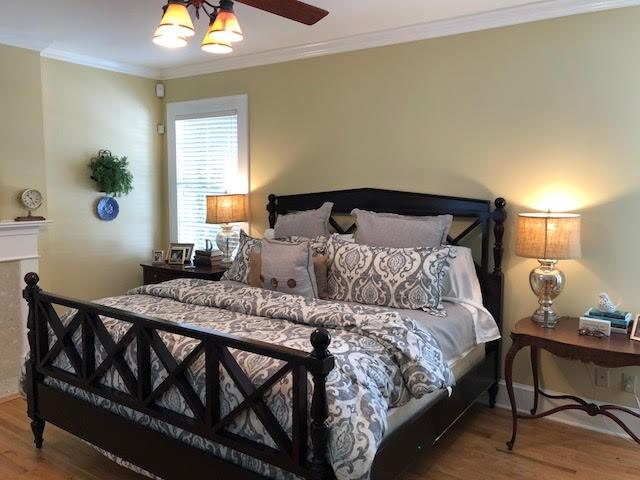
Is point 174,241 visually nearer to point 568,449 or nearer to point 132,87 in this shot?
point 132,87

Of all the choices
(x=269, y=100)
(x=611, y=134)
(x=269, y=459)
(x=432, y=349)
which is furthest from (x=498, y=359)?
(x=269, y=100)

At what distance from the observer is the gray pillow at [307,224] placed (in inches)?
153

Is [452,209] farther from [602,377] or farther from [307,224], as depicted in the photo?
[602,377]

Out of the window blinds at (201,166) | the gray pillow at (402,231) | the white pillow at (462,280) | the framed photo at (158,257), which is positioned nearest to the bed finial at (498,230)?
the white pillow at (462,280)

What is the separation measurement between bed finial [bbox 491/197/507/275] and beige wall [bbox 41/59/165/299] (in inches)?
126

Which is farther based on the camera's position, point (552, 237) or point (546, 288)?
point (546, 288)

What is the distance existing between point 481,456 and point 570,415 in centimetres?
76

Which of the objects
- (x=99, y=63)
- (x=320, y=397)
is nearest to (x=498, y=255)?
(x=320, y=397)

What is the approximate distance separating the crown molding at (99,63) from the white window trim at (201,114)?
1.08 feet

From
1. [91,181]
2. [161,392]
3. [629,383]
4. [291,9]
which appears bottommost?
[629,383]

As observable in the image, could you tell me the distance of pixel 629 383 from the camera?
3047 mm

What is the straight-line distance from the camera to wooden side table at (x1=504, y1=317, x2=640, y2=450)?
8.49 feet

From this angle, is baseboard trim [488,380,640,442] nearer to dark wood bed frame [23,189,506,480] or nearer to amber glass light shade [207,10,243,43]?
dark wood bed frame [23,189,506,480]

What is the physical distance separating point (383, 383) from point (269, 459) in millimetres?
503
